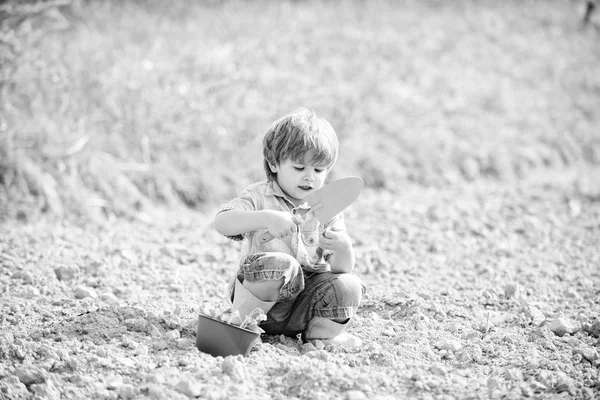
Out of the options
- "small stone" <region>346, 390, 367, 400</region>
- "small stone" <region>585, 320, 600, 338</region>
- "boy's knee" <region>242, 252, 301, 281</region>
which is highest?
"boy's knee" <region>242, 252, 301, 281</region>

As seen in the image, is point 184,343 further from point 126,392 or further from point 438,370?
point 438,370

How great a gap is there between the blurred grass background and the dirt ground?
42cm

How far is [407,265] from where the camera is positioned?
389cm

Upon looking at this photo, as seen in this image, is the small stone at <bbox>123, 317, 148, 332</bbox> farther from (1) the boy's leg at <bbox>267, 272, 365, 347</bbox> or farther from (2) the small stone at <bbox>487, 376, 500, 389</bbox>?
(2) the small stone at <bbox>487, 376, 500, 389</bbox>

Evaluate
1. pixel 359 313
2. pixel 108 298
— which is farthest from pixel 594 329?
pixel 108 298

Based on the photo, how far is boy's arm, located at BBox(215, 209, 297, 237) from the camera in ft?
8.21

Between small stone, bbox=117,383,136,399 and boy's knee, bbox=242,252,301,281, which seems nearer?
small stone, bbox=117,383,136,399

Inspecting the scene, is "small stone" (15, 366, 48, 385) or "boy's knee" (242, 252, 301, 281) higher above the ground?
"boy's knee" (242, 252, 301, 281)

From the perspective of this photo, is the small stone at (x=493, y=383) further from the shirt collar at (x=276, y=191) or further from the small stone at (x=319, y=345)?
the shirt collar at (x=276, y=191)

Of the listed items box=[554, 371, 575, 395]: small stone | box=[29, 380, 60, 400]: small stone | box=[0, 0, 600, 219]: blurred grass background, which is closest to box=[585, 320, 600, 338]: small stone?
box=[554, 371, 575, 395]: small stone

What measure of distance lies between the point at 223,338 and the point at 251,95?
10.8ft

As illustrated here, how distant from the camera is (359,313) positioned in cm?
317

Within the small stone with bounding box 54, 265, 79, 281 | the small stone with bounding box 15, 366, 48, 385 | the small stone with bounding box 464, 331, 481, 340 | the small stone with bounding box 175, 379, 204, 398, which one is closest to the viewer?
the small stone with bounding box 175, 379, 204, 398

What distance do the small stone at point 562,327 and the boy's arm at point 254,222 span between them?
1187 mm
